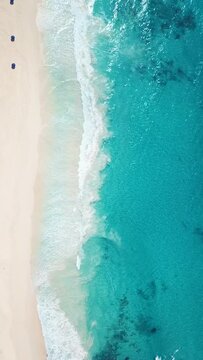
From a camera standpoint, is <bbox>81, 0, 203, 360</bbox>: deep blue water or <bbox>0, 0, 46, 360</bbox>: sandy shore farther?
<bbox>81, 0, 203, 360</bbox>: deep blue water

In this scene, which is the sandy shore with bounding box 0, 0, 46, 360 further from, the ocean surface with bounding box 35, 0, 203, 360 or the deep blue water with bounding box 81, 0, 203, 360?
the deep blue water with bounding box 81, 0, 203, 360

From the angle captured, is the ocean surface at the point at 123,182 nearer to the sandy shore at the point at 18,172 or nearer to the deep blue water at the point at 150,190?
the deep blue water at the point at 150,190

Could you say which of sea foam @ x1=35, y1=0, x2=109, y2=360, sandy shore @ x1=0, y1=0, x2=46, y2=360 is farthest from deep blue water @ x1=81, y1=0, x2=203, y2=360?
sandy shore @ x1=0, y1=0, x2=46, y2=360

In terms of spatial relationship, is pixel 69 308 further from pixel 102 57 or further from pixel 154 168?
pixel 102 57

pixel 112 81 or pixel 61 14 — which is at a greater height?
pixel 61 14

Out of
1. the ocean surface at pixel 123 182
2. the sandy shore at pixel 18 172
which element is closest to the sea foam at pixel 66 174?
the ocean surface at pixel 123 182

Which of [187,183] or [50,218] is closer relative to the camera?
[50,218]

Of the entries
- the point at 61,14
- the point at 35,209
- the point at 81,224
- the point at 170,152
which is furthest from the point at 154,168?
the point at 61,14
